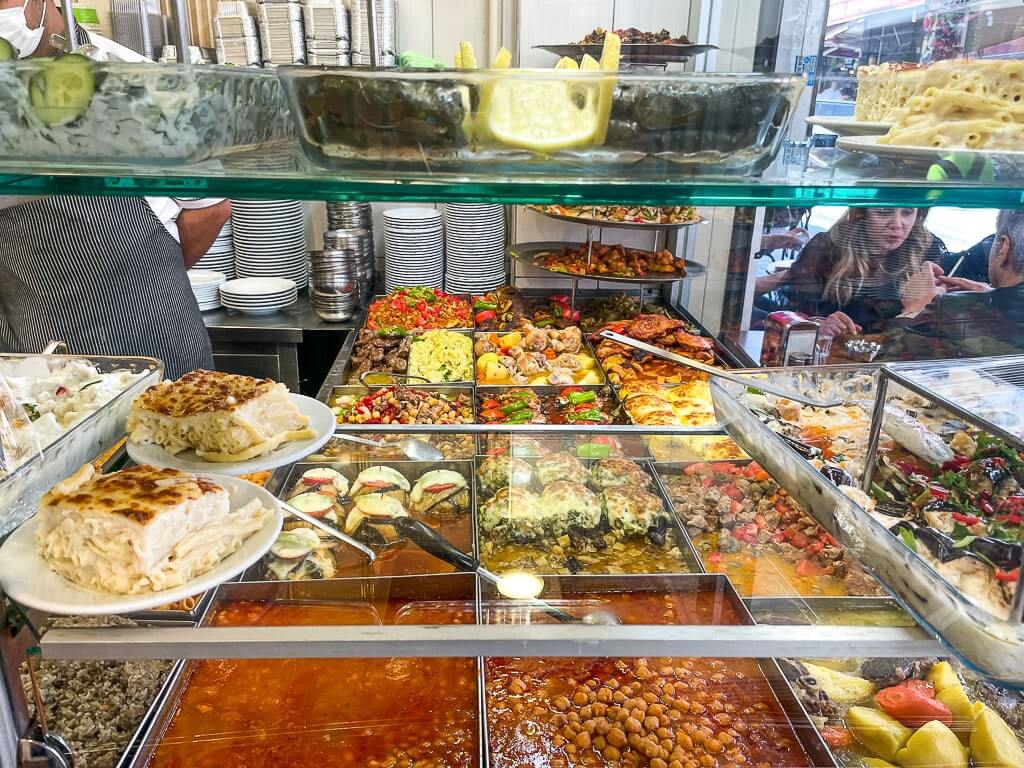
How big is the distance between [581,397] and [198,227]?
1.88m

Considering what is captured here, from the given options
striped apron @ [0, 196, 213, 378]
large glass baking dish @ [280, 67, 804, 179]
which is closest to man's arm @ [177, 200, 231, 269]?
striped apron @ [0, 196, 213, 378]

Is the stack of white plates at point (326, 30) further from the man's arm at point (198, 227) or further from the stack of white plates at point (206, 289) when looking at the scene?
the man's arm at point (198, 227)

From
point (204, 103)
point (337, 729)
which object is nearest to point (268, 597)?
Result: point (337, 729)

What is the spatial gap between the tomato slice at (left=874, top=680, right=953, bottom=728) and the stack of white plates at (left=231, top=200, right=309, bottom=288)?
4059 mm

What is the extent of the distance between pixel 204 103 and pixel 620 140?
53cm

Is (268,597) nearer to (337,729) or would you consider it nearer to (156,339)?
(337,729)

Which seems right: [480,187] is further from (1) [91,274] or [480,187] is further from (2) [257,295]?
(2) [257,295]

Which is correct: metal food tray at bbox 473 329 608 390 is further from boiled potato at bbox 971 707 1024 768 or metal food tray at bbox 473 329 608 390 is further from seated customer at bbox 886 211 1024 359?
boiled potato at bbox 971 707 1024 768

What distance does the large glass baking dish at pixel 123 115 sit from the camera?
829 mm

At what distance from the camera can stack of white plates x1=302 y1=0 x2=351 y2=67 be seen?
426 centimetres

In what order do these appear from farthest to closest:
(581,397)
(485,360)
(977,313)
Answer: (485,360)
(581,397)
(977,313)

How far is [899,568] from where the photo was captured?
1.05 m

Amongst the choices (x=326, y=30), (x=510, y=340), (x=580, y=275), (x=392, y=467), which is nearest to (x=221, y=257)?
(x=326, y=30)

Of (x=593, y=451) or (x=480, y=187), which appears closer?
(x=480, y=187)
